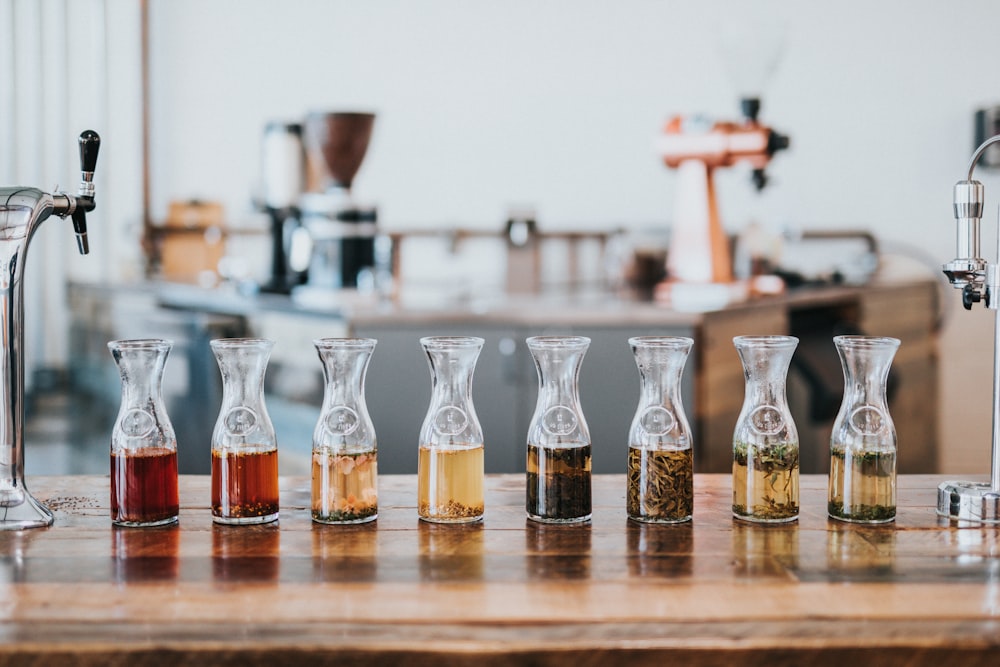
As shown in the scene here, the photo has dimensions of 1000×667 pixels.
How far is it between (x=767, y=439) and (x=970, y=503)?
0.85 ft

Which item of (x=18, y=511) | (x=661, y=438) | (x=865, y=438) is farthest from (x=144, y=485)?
(x=865, y=438)

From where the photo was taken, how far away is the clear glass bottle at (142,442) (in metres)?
1.18

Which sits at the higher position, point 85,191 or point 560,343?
point 85,191

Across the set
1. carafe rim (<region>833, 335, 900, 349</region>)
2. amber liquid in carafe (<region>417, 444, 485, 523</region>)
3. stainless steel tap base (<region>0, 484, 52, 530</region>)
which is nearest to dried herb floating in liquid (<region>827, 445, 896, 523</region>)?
carafe rim (<region>833, 335, 900, 349</region>)

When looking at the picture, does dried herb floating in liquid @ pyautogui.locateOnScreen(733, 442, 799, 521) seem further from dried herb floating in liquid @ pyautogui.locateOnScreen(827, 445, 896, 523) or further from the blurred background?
the blurred background

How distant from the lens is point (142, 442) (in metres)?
1.18

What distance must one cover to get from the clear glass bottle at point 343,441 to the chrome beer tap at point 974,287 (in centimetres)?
68

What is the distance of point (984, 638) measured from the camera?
0.89m

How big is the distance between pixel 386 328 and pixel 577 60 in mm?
2270

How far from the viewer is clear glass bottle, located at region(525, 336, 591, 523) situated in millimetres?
1198

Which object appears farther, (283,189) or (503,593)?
(283,189)

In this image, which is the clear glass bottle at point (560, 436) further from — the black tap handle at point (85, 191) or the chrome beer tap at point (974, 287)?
the black tap handle at point (85, 191)

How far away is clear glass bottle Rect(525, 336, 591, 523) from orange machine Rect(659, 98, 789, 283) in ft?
6.09

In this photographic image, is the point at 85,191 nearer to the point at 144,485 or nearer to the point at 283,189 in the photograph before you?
the point at 144,485
